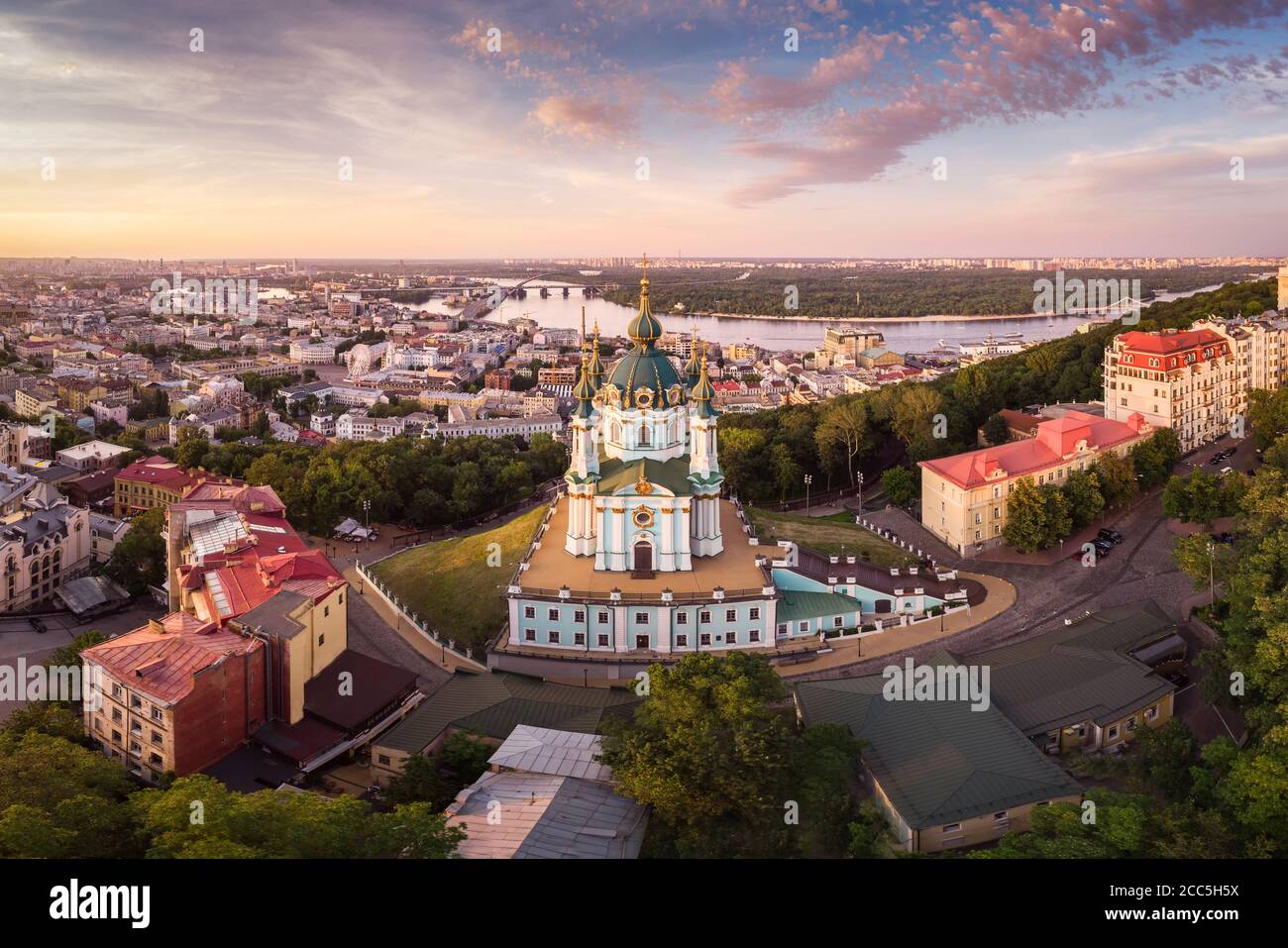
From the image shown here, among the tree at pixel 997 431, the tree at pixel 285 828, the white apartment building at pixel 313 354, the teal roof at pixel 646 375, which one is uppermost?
the white apartment building at pixel 313 354

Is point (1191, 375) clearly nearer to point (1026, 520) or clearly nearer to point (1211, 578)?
point (1026, 520)

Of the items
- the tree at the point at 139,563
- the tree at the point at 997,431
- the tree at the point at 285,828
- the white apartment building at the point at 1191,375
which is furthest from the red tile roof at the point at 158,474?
the white apartment building at the point at 1191,375

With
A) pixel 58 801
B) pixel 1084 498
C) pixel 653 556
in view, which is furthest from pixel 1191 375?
pixel 58 801

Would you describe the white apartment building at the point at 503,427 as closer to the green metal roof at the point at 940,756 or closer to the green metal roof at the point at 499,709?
the green metal roof at the point at 499,709

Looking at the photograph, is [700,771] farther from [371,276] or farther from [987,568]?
[371,276]

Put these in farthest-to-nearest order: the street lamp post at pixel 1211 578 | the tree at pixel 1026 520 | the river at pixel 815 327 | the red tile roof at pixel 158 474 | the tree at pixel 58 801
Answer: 1. the river at pixel 815 327
2. the red tile roof at pixel 158 474
3. the tree at pixel 1026 520
4. the street lamp post at pixel 1211 578
5. the tree at pixel 58 801

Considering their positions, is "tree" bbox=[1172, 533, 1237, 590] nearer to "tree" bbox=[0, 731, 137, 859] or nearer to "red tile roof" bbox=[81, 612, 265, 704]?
"red tile roof" bbox=[81, 612, 265, 704]

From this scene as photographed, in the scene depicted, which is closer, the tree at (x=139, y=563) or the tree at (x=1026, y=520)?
the tree at (x=1026, y=520)
